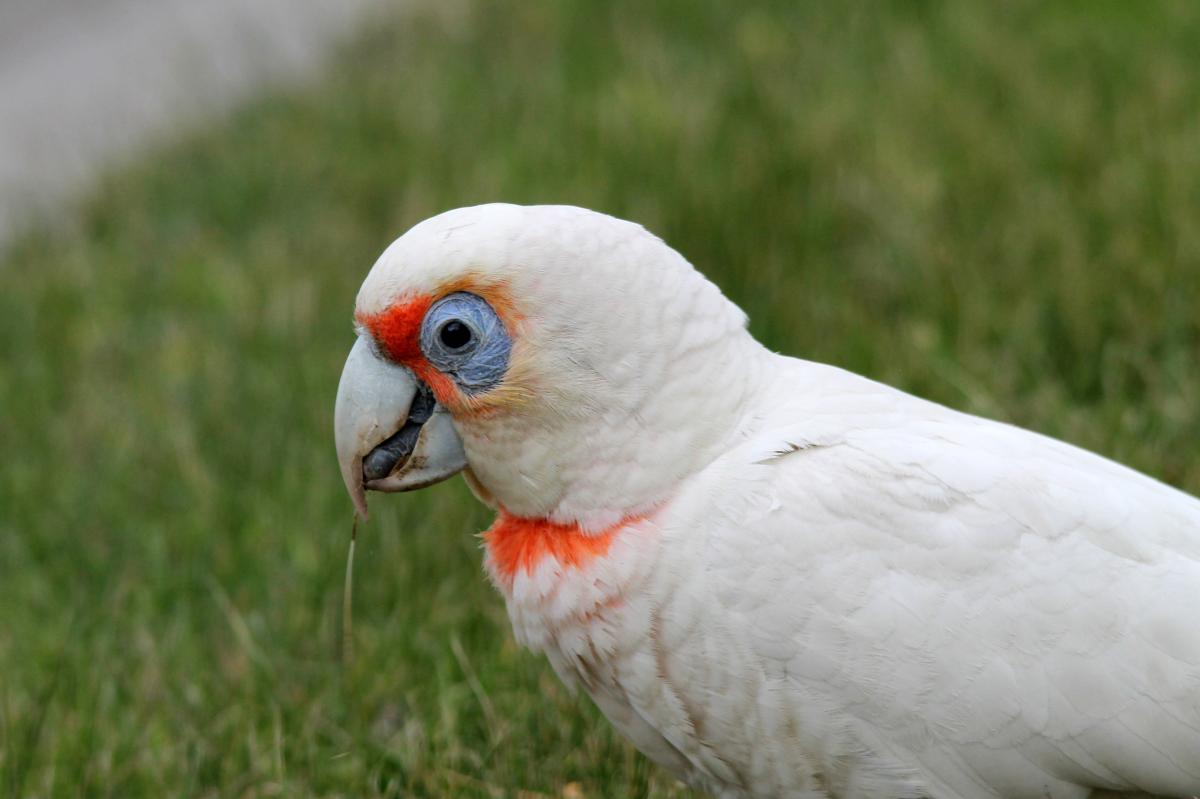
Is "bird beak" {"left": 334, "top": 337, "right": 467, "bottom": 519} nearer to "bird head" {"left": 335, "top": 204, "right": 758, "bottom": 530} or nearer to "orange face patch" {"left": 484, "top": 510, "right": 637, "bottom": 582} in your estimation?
"bird head" {"left": 335, "top": 204, "right": 758, "bottom": 530}

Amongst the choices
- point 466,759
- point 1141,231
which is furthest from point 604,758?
point 1141,231

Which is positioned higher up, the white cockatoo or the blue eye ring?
the blue eye ring

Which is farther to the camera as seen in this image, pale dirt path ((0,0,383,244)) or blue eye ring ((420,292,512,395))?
pale dirt path ((0,0,383,244))

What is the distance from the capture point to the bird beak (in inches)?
93.4

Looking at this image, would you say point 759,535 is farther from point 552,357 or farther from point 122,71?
point 122,71

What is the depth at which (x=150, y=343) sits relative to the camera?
5.14 metres

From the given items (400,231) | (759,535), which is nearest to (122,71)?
Answer: (400,231)

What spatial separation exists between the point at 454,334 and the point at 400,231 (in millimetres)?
3034

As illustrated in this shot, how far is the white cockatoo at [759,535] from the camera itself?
6.93ft

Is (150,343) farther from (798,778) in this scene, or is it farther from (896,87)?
(798,778)

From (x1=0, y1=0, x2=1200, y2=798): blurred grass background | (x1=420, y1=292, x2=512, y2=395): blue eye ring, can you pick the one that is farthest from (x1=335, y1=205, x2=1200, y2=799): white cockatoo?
(x1=0, y1=0, x2=1200, y2=798): blurred grass background

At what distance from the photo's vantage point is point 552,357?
2.29 meters

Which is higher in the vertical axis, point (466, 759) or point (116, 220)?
point (116, 220)

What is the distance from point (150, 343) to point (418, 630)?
93.5 inches
